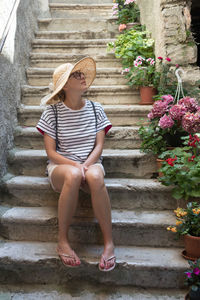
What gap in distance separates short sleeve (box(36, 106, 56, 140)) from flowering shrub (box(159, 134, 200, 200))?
2.84 feet

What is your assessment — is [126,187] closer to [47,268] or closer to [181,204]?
[181,204]

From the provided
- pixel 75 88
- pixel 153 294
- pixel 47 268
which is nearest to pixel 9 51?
pixel 75 88

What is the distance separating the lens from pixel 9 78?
9.76ft

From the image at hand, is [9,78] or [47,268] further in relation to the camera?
[9,78]

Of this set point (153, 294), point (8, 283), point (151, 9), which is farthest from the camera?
point (151, 9)

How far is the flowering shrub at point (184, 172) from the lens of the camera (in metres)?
2.09

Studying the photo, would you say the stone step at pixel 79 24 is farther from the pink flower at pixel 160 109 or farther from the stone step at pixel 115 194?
the stone step at pixel 115 194

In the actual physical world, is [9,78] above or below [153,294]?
above

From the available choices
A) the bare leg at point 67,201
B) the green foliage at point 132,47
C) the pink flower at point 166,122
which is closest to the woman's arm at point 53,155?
the bare leg at point 67,201

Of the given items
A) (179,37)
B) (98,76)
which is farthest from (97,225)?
(98,76)

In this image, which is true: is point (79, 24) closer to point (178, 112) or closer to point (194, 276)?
point (178, 112)

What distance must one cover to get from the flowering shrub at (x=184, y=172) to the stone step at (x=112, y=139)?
2.14ft

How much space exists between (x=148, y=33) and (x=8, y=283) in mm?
3217

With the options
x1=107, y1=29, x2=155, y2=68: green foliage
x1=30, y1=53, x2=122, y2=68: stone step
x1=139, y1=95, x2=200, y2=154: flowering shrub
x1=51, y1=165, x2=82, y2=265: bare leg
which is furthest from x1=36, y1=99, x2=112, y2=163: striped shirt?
x1=30, y1=53, x2=122, y2=68: stone step
